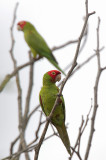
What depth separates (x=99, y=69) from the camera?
2.75 meters

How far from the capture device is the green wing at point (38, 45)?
17.7ft

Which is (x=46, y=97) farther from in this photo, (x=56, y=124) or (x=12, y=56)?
(x=12, y=56)

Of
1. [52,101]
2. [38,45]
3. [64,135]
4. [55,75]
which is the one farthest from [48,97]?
[38,45]

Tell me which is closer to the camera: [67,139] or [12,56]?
[67,139]

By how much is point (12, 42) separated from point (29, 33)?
1768mm

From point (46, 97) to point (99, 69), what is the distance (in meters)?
0.56

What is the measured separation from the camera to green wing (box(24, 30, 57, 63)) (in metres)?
5.38

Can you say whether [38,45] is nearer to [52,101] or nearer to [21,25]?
[21,25]

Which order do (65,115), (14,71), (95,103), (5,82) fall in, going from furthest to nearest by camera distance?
(14,71) < (5,82) < (65,115) < (95,103)

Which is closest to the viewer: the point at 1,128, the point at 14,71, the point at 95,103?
the point at 95,103

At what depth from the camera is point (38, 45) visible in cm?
545

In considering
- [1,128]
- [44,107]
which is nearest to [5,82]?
[1,128]

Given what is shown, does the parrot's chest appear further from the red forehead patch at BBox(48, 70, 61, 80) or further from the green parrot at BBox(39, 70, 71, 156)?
the red forehead patch at BBox(48, 70, 61, 80)

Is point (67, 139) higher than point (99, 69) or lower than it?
lower
